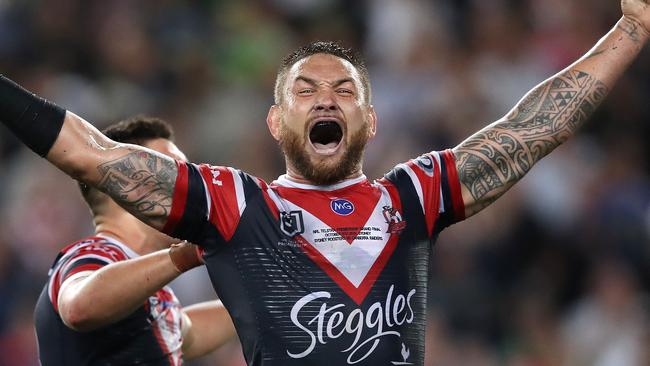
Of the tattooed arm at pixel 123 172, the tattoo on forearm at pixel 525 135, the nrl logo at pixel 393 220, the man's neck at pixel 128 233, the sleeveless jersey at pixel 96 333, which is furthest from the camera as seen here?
the man's neck at pixel 128 233

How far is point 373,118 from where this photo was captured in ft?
15.3

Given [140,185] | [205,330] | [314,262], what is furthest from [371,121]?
[205,330]

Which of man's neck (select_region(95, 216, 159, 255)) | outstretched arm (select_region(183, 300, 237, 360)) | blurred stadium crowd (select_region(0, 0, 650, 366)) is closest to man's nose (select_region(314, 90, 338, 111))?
man's neck (select_region(95, 216, 159, 255))

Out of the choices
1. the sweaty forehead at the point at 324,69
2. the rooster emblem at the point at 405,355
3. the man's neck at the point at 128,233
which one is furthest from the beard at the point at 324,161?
the man's neck at the point at 128,233

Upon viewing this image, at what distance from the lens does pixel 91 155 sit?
4.04m

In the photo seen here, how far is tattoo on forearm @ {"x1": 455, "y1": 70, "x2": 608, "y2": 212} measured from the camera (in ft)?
14.5

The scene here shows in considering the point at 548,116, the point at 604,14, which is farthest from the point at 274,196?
the point at 604,14

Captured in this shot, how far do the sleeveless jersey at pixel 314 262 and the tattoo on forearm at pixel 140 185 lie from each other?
42 millimetres

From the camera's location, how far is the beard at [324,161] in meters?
4.40

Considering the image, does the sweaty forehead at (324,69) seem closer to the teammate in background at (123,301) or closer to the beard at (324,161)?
the beard at (324,161)

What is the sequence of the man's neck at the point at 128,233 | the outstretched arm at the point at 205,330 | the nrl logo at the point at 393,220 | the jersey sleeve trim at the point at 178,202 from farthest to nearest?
→ 1. the outstretched arm at the point at 205,330
2. the man's neck at the point at 128,233
3. the nrl logo at the point at 393,220
4. the jersey sleeve trim at the point at 178,202

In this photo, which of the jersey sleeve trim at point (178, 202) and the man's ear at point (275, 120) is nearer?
the jersey sleeve trim at point (178, 202)

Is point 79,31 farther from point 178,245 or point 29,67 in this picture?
point 178,245

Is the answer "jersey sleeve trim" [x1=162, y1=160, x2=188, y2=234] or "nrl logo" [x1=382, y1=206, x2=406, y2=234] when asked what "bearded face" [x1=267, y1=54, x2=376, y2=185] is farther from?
"jersey sleeve trim" [x1=162, y1=160, x2=188, y2=234]
